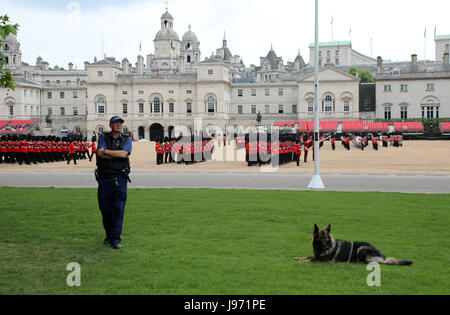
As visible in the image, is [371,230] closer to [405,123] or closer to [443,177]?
[443,177]

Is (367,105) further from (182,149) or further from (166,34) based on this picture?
(182,149)

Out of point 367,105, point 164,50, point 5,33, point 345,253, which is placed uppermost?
point 164,50

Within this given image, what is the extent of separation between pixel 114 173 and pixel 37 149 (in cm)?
2565

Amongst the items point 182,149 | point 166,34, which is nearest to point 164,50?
point 166,34

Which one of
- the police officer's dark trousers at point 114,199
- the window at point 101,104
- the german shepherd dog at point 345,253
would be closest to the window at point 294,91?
the window at point 101,104

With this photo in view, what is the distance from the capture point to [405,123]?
269ft

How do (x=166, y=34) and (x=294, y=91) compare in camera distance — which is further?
(x=166, y=34)

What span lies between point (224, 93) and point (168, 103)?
10.5m

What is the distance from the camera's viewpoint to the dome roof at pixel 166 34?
5290 inches

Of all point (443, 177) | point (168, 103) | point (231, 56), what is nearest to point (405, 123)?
point (168, 103)

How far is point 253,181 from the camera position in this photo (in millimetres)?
21156

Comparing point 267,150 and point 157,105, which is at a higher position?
point 157,105

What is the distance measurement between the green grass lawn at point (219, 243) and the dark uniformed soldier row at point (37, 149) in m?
17.9

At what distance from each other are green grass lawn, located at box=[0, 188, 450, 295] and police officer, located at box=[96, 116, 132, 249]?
0.52 m
